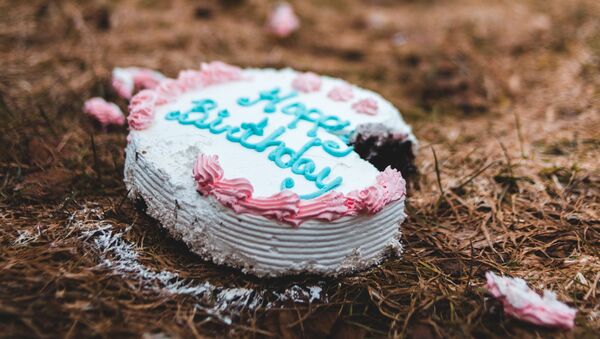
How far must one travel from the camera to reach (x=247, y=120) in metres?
3.38

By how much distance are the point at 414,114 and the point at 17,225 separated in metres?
2.92

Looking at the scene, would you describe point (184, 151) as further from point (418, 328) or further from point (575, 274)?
point (575, 274)

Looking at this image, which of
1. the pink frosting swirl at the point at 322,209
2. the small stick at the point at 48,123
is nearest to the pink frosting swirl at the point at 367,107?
the pink frosting swirl at the point at 322,209

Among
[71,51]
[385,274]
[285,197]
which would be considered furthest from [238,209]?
[71,51]

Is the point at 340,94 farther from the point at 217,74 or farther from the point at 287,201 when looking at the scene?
the point at 287,201

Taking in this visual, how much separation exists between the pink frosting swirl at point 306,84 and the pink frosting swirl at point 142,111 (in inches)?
35.8

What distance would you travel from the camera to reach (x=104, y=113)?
4.01 metres

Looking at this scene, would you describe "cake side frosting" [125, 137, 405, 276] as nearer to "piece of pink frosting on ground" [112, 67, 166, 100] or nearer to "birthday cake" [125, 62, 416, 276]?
"birthday cake" [125, 62, 416, 276]

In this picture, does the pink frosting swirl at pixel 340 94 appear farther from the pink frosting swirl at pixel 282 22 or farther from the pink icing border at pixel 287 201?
the pink frosting swirl at pixel 282 22

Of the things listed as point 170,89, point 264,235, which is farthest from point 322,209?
point 170,89

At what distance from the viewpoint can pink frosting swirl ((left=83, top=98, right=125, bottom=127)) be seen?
4.01 m

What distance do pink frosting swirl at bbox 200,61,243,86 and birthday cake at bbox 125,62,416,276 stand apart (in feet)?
0.10

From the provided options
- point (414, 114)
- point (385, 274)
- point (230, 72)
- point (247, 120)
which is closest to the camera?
Result: point (385, 274)

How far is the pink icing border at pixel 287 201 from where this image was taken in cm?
265
